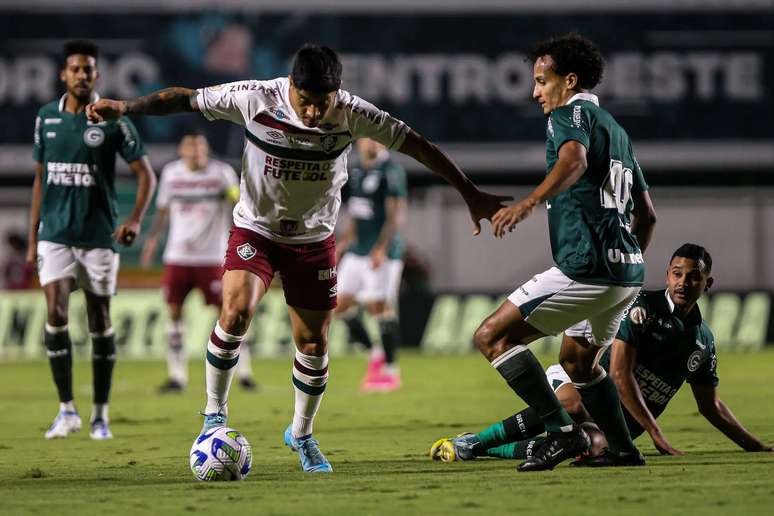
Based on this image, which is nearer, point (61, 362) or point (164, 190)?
point (61, 362)

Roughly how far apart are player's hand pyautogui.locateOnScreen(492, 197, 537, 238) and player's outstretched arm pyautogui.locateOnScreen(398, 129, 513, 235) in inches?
15.8

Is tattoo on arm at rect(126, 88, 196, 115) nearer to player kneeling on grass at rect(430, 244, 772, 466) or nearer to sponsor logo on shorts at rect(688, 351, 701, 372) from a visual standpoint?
player kneeling on grass at rect(430, 244, 772, 466)

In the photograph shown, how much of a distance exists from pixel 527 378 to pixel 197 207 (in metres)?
7.38

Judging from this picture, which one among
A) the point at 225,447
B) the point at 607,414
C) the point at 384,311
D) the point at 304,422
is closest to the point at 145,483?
the point at 225,447

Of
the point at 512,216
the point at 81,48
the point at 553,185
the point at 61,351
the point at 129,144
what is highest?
the point at 81,48

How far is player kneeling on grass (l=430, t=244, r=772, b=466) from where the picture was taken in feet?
23.8

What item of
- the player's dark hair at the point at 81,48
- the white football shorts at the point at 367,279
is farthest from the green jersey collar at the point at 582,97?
the white football shorts at the point at 367,279

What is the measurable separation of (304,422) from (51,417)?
13.8 ft

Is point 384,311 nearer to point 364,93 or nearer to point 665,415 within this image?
point 665,415

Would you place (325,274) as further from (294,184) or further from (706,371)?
(706,371)

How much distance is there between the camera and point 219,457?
654cm

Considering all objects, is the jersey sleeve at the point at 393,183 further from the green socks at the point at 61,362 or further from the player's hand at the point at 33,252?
the green socks at the point at 61,362

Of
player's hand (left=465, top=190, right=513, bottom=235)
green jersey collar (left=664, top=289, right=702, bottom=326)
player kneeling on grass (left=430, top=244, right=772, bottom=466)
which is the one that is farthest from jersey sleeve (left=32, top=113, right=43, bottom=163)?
green jersey collar (left=664, top=289, right=702, bottom=326)

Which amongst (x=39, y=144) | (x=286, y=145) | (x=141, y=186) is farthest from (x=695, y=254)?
(x=39, y=144)
